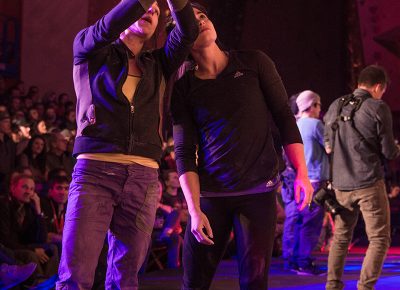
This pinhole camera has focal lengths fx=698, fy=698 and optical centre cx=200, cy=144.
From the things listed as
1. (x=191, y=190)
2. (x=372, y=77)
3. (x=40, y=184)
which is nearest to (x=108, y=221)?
(x=191, y=190)

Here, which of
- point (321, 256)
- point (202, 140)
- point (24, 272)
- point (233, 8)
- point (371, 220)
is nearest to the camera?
point (202, 140)

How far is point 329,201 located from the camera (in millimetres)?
4746

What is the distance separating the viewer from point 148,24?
9.65 feet

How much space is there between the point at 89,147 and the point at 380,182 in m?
2.42

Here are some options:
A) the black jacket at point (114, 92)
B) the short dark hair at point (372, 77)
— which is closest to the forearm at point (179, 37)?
the black jacket at point (114, 92)

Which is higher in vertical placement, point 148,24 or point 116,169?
point 148,24

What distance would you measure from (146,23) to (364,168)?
2.18 meters

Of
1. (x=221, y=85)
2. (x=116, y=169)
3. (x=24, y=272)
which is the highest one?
(x=221, y=85)

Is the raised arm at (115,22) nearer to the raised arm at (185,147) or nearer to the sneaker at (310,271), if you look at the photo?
the raised arm at (185,147)

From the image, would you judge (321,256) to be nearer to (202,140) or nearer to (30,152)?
(30,152)

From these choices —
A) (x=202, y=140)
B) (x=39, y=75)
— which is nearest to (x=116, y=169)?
(x=202, y=140)

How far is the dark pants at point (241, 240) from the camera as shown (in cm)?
279

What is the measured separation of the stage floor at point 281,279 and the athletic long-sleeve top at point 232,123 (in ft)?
9.46

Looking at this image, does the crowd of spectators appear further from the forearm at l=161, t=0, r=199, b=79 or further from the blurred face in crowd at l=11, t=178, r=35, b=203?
the forearm at l=161, t=0, r=199, b=79
